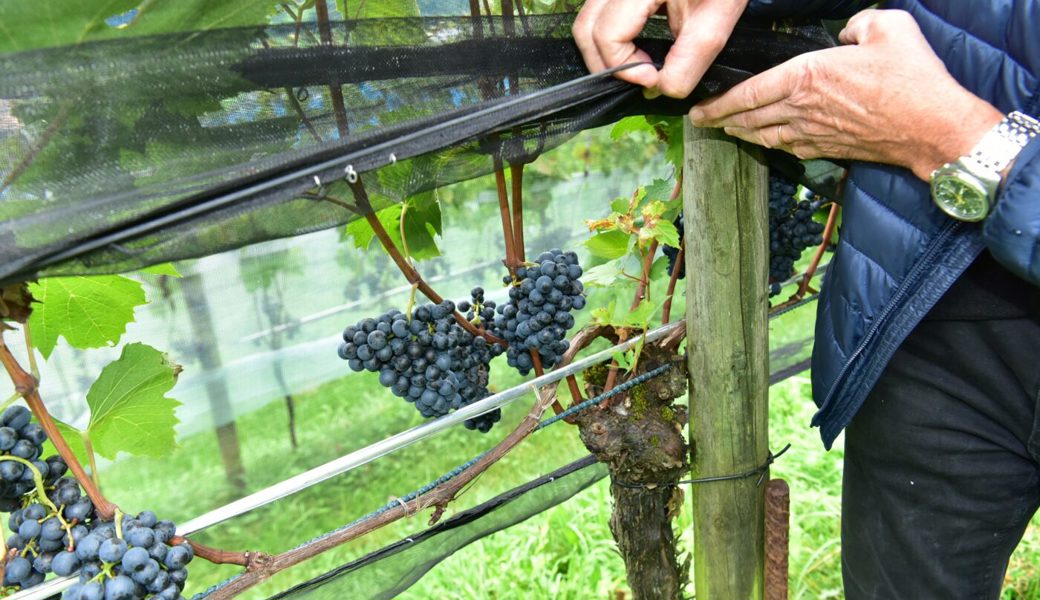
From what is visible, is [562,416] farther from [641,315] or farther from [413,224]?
[413,224]

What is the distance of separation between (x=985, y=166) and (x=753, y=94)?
1.04 ft

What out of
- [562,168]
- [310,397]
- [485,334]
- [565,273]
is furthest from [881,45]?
[310,397]

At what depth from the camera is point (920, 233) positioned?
111 cm

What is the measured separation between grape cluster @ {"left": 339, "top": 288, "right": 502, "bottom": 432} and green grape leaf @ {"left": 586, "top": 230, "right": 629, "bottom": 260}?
1.14ft

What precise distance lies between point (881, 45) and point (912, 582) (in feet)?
3.12

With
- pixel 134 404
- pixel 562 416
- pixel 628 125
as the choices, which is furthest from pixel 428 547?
pixel 628 125

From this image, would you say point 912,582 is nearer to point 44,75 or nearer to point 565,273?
point 565,273

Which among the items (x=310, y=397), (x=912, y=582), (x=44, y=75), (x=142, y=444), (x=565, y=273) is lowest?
(x=310, y=397)

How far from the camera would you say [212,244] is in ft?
2.73

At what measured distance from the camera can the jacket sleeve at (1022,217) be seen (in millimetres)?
944

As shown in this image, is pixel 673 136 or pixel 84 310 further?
pixel 673 136

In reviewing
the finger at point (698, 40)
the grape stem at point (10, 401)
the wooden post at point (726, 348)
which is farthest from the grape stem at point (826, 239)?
the grape stem at point (10, 401)

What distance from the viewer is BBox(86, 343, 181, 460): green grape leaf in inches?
44.5

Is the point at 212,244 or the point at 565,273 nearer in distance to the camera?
the point at 212,244
